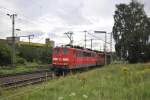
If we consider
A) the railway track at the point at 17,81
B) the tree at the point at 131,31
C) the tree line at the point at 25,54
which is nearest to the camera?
the railway track at the point at 17,81

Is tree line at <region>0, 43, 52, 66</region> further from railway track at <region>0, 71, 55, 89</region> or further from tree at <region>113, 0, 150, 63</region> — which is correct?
railway track at <region>0, 71, 55, 89</region>

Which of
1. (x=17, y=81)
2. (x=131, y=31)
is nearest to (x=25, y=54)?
(x=131, y=31)

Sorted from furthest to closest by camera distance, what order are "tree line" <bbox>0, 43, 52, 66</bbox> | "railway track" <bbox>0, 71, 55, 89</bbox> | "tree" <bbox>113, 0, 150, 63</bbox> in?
"tree" <bbox>113, 0, 150, 63</bbox> < "tree line" <bbox>0, 43, 52, 66</bbox> < "railway track" <bbox>0, 71, 55, 89</bbox>

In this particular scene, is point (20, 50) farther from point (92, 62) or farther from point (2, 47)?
point (92, 62)

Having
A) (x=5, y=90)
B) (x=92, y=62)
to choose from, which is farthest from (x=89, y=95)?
(x=92, y=62)

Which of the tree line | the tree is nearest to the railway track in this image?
the tree line

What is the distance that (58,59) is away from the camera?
1179 inches

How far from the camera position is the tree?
181 ft

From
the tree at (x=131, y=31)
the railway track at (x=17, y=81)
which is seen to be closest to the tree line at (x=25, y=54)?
the tree at (x=131, y=31)

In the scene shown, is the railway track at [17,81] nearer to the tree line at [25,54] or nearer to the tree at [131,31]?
the tree line at [25,54]

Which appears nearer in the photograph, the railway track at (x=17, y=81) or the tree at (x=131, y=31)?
the railway track at (x=17, y=81)

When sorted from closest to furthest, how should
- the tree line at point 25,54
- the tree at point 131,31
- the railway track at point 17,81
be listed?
the railway track at point 17,81 → the tree line at point 25,54 → the tree at point 131,31

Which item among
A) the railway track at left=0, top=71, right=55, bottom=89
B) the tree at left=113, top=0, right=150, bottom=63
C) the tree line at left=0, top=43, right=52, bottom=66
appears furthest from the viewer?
the tree at left=113, top=0, right=150, bottom=63

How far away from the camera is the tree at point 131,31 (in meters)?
55.2
